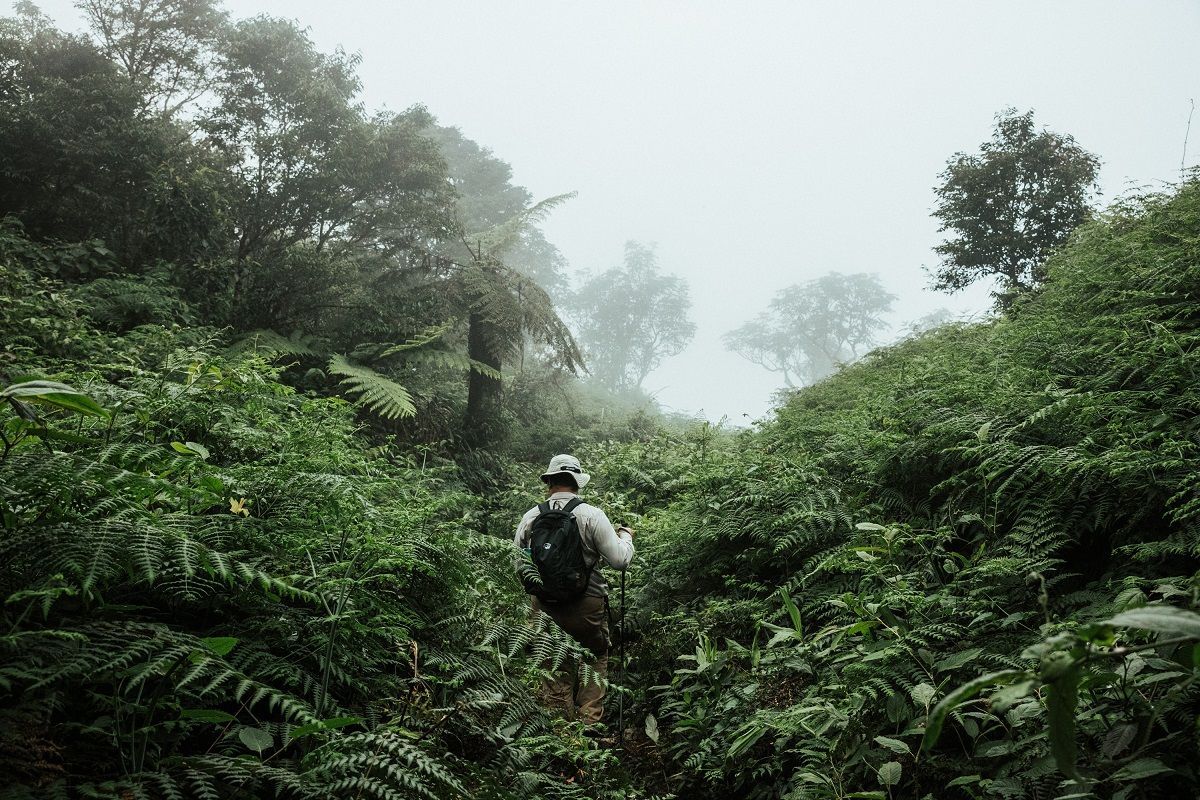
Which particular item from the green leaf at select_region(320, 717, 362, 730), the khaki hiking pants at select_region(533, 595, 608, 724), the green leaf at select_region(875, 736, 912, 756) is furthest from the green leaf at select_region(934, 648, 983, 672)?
the green leaf at select_region(320, 717, 362, 730)

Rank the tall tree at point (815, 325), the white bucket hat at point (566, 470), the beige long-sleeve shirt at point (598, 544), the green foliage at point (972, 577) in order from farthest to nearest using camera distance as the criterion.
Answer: the tall tree at point (815, 325) → the white bucket hat at point (566, 470) → the beige long-sleeve shirt at point (598, 544) → the green foliage at point (972, 577)

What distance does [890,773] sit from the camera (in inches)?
87.1

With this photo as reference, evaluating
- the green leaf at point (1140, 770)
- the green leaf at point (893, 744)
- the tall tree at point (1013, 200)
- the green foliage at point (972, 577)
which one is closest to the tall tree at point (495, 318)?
the green foliage at point (972, 577)

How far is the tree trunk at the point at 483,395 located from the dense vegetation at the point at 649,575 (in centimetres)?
280

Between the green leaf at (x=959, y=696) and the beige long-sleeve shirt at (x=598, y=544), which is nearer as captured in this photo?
the green leaf at (x=959, y=696)

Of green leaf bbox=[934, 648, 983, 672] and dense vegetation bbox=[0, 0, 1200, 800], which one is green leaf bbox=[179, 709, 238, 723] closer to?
dense vegetation bbox=[0, 0, 1200, 800]

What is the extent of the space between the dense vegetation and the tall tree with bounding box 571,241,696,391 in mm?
40417

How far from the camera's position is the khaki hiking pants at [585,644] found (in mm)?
3711

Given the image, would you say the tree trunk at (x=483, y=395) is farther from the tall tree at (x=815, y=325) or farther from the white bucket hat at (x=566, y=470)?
the tall tree at (x=815, y=325)

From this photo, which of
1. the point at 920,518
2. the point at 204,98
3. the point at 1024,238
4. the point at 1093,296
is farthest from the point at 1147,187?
the point at 204,98

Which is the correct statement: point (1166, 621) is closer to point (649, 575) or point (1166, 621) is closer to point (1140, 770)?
point (1140, 770)

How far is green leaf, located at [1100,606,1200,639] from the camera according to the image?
87 cm

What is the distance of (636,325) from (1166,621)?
48274mm

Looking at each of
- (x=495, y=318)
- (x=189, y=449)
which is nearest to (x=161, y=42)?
Result: (x=495, y=318)
